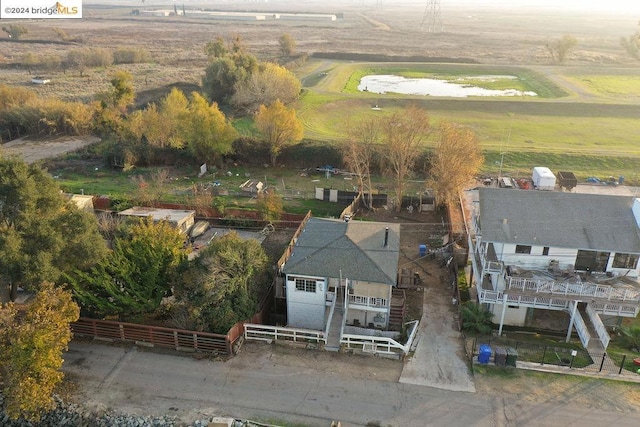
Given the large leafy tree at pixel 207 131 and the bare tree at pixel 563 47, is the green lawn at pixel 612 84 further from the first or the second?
the large leafy tree at pixel 207 131

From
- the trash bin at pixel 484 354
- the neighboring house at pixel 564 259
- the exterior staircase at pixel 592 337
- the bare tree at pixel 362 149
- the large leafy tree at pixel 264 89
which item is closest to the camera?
the trash bin at pixel 484 354

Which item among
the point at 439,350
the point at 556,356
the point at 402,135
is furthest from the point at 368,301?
the point at 402,135

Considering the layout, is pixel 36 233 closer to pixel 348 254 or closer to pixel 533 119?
pixel 348 254

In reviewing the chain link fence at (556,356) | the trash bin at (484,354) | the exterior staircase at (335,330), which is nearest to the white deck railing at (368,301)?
the exterior staircase at (335,330)

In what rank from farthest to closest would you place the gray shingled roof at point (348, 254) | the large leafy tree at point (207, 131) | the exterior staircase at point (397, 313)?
the large leafy tree at point (207, 131) → the exterior staircase at point (397, 313) → the gray shingled roof at point (348, 254)

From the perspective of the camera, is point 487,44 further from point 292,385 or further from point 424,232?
point 292,385

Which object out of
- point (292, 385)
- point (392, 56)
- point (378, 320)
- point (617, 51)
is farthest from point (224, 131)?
point (617, 51)
